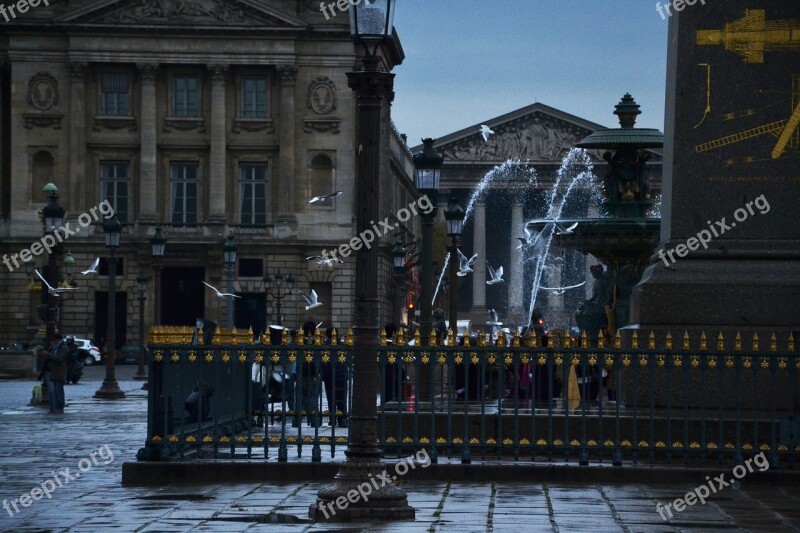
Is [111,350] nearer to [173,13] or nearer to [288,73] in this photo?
[288,73]

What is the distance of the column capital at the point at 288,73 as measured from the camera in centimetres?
8000

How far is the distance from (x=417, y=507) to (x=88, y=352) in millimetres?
60125

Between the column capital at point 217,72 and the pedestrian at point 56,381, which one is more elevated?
the column capital at point 217,72

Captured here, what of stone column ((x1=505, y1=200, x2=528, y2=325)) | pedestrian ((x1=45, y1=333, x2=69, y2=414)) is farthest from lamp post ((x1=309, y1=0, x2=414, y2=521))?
stone column ((x1=505, y1=200, x2=528, y2=325))

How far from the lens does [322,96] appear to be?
262ft

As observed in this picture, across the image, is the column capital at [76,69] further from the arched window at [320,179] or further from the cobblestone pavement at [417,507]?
the cobblestone pavement at [417,507]

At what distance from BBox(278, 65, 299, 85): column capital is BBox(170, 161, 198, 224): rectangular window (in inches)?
236

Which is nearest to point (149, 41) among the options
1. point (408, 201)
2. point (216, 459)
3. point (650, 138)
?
point (408, 201)

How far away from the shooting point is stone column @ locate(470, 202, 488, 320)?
143000 mm

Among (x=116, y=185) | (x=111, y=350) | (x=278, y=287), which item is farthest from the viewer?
(x=116, y=185)

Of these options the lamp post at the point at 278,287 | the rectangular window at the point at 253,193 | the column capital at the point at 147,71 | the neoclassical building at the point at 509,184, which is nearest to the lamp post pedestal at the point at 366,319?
the lamp post at the point at 278,287

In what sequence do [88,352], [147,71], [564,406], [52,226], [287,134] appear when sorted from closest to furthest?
[564,406] < [52,226] < [88,352] < [287,134] < [147,71]

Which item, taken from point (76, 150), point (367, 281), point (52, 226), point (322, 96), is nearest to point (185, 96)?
point (76, 150)

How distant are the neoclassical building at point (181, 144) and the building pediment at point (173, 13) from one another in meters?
0.07
